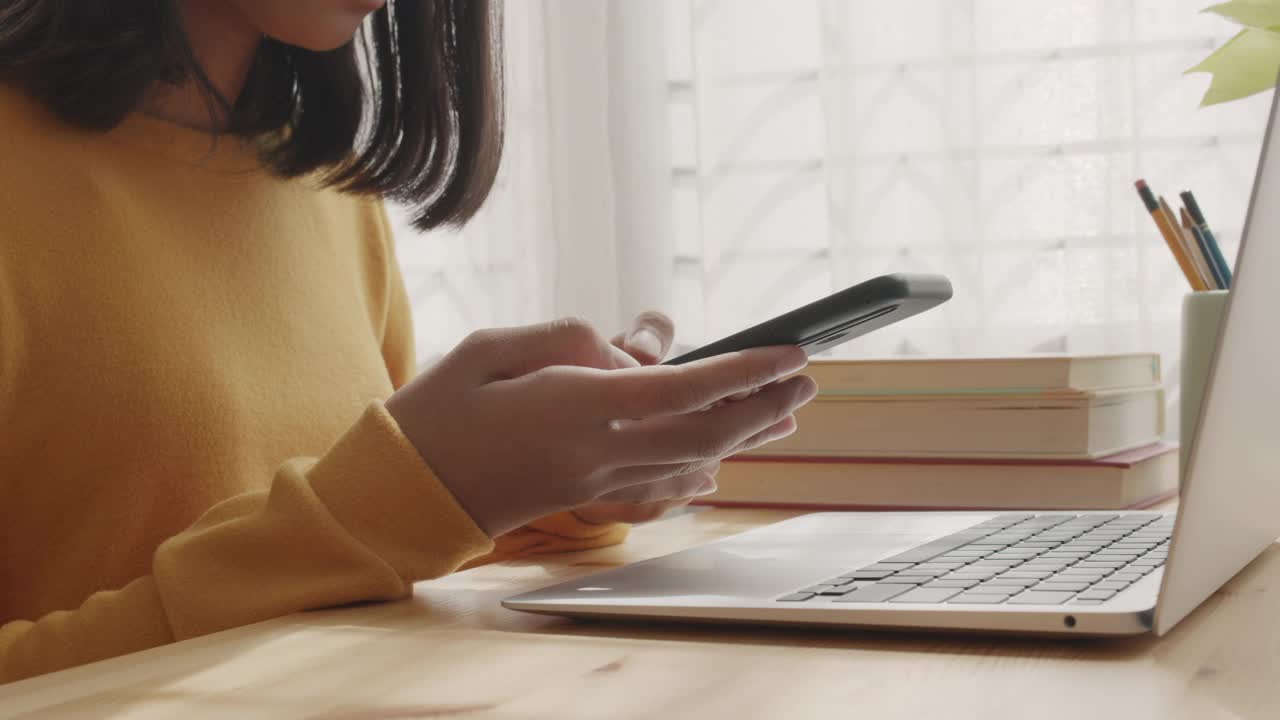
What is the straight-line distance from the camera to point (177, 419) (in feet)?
2.43

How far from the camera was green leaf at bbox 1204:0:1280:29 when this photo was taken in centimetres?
86

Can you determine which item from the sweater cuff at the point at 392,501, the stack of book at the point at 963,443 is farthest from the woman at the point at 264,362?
the stack of book at the point at 963,443

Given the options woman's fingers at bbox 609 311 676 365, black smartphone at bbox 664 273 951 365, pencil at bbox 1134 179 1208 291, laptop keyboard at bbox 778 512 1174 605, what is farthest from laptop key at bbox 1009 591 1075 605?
pencil at bbox 1134 179 1208 291

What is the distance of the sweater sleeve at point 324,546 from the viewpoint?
53 cm

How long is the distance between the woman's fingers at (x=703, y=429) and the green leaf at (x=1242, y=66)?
20.7 inches

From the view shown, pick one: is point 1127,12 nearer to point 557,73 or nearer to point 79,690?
point 557,73

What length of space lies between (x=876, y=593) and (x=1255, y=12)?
2.11ft

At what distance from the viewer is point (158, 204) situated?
31.5 inches

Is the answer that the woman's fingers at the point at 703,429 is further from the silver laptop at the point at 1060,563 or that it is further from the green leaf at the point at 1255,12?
the green leaf at the point at 1255,12

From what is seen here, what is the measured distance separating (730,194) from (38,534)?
134 centimetres

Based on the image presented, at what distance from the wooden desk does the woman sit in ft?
0.21

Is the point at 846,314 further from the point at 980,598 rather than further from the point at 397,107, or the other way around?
the point at 397,107

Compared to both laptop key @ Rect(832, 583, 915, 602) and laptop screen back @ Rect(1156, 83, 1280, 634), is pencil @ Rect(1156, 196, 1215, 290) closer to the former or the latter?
laptop screen back @ Rect(1156, 83, 1280, 634)

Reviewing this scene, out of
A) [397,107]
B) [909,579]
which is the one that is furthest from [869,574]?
[397,107]
